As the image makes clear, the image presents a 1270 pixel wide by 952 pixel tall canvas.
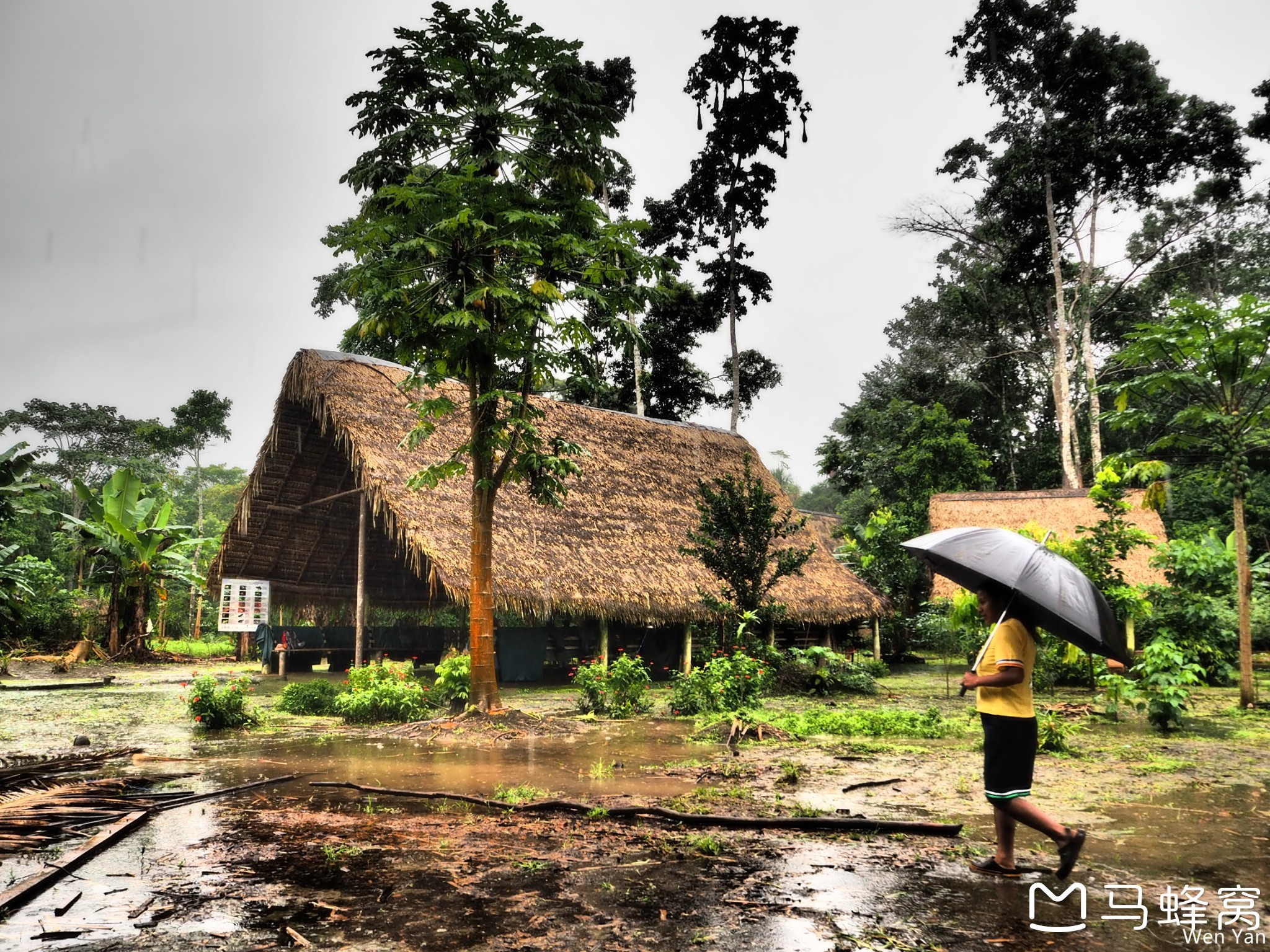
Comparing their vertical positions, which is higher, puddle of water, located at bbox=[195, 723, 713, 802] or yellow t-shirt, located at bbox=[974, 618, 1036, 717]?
yellow t-shirt, located at bbox=[974, 618, 1036, 717]

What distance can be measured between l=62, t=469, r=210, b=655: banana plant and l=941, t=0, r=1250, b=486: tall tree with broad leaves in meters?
23.8

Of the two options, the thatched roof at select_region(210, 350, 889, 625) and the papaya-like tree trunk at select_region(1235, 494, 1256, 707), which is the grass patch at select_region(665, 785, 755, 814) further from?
the papaya-like tree trunk at select_region(1235, 494, 1256, 707)

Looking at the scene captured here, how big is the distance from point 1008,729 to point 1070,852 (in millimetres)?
574

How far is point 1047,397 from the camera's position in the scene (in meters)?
31.6

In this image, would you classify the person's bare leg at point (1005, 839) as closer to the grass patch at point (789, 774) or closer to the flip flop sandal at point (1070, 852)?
the flip flop sandal at point (1070, 852)

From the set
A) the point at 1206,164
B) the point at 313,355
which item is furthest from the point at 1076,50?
the point at 313,355

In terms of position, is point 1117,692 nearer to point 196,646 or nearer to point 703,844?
point 703,844

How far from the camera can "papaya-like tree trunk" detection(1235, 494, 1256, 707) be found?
1040 cm

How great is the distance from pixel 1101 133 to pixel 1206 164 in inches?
118

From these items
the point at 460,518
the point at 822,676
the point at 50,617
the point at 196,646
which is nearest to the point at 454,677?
the point at 460,518

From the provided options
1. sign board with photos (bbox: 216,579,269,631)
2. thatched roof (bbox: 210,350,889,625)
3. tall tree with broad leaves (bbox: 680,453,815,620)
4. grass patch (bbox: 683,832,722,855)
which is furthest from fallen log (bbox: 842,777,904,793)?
sign board with photos (bbox: 216,579,269,631)

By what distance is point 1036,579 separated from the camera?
162 inches

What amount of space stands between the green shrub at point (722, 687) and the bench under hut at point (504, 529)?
3.02 m

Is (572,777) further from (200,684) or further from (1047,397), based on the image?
(1047,397)
